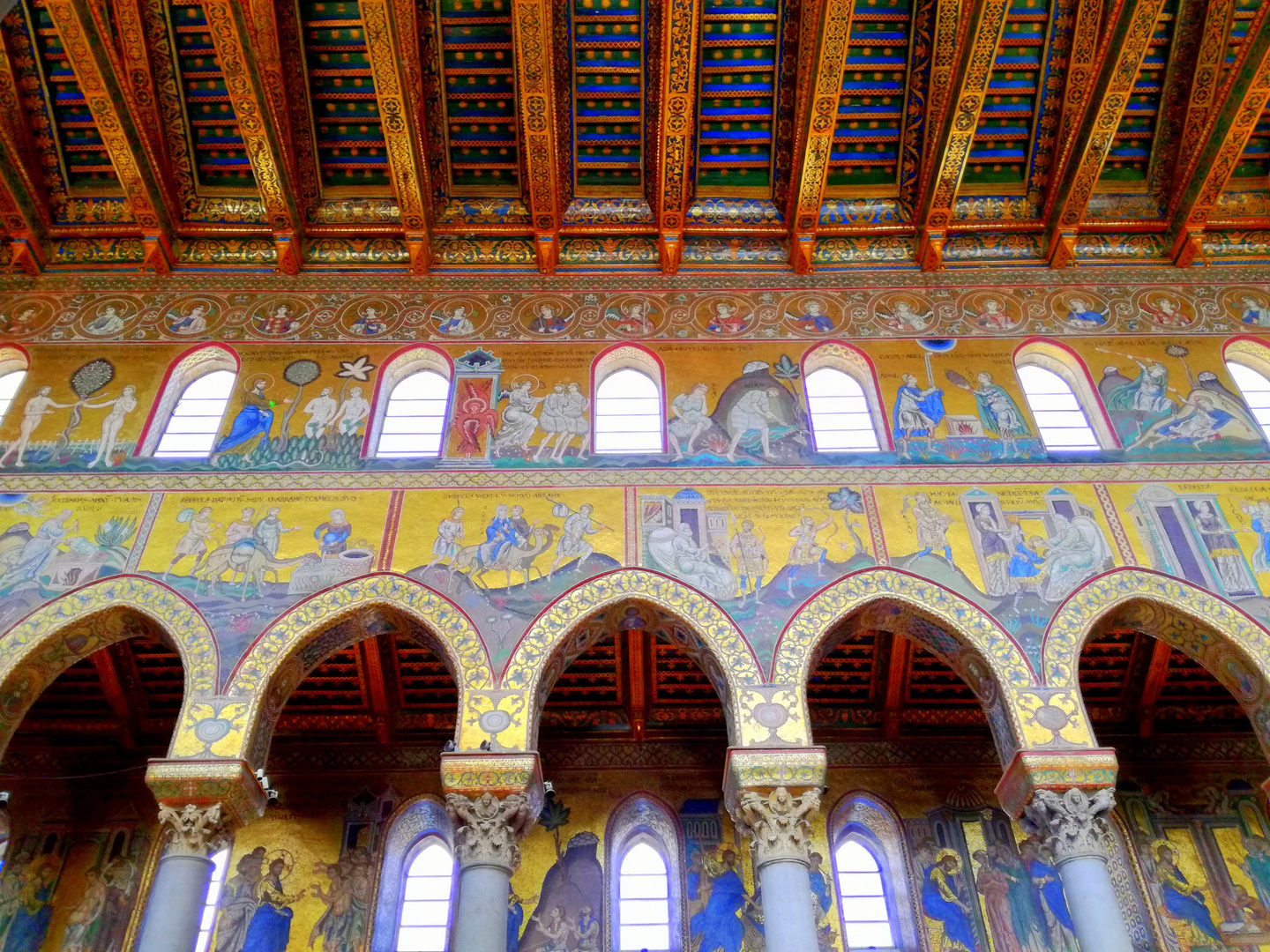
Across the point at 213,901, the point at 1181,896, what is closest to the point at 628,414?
the point at 213,901

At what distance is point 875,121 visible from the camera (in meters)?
13.5

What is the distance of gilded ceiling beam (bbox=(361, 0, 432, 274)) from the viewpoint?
11695mm

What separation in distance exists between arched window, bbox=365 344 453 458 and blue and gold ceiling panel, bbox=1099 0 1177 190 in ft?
29.2

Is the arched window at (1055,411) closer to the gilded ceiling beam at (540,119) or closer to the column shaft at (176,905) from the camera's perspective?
the gilded ceiling beam at (540,119)

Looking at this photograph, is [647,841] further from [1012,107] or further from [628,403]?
[1012,107]

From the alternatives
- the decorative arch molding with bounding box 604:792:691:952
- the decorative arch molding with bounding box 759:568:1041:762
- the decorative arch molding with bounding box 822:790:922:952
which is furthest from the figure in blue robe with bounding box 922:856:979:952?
the decorative arch molding with bounding box 604:792:691:952

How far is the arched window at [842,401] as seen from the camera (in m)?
12.2

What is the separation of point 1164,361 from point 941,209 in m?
3.27

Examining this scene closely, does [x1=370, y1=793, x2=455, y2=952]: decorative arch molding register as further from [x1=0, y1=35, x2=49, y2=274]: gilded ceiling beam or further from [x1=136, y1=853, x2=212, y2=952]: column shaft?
[x1=0, y1=35, x2=49, y2=274]: gilded ceiling beam

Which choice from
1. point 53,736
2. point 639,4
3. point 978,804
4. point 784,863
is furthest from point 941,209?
point 53,736

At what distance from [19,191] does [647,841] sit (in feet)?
36.3

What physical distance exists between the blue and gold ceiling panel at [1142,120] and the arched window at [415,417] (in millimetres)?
8968

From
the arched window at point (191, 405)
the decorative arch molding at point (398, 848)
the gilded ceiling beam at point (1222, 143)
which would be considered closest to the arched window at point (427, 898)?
the decorative arch molding at point (398, 848)

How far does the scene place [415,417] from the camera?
12453mm
